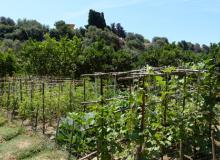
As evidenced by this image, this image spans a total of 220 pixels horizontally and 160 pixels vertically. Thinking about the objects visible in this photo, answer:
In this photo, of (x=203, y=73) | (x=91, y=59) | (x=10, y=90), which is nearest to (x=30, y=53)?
(x=91, y=59)

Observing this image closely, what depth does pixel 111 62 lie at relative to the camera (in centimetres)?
2191

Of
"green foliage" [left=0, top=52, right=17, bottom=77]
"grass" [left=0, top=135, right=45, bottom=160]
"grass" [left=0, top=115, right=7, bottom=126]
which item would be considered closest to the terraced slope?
"grass" [left=0, top=135, right=45, bottom=160]

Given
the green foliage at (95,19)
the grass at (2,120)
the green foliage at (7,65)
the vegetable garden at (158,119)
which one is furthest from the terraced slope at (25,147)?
the green foliage at (95,19)

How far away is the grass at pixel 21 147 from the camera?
24.9 ft

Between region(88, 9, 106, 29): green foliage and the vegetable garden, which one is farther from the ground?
region(88, 9, 106, 29): green foliage

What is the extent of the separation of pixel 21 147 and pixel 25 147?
10 cm

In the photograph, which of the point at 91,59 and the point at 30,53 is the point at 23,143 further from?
the point at 30,53

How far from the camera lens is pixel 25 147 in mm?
7957

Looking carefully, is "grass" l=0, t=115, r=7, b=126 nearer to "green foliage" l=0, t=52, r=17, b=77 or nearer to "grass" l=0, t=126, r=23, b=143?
"grass" l=0, t=126, r=23, b=143

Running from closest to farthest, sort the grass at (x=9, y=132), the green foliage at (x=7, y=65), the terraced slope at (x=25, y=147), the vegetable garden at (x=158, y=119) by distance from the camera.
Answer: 1. the vegetable garden at (x=158, y=119)
2. the terraced slope at (x=25, y=147)
3. the grass at (x=9, y=132)
4. the green foliage at (x=7, y=65)

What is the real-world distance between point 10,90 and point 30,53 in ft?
35.1

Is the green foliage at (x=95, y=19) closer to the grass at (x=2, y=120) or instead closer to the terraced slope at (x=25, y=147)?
the grass at (x=2, y=120)

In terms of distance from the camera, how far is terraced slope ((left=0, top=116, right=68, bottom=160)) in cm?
736

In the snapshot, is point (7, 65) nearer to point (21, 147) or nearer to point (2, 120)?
point (2, 120)
